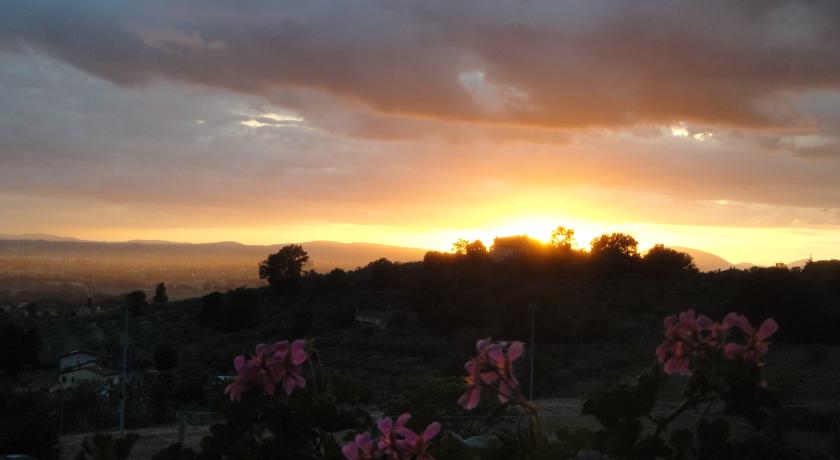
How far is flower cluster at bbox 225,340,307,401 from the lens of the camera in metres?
2.32

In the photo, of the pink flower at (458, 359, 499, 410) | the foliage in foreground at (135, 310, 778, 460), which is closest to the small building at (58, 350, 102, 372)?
the foliage in foreground at (135, 310, 778, 460)

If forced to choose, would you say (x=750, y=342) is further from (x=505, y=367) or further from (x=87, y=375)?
(x=87, y=375)

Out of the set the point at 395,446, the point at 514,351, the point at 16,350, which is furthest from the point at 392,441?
the point at 16,350

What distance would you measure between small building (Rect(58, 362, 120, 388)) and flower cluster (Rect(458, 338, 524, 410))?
27.2 m

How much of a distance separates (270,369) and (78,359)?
1197 inches

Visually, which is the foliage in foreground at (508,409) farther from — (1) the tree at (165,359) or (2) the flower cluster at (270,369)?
(1) the tree at (165,359)

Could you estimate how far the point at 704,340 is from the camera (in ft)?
6.86

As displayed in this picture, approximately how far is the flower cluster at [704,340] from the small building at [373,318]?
114 feet

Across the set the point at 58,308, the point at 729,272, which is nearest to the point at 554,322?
the point at 729,272

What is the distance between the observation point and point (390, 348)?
1282 inches

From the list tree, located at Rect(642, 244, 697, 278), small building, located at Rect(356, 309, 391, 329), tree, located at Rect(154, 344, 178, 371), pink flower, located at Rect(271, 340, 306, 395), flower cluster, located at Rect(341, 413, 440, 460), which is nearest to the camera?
flower cluster, located at Rect(341, 413, 440, 460)

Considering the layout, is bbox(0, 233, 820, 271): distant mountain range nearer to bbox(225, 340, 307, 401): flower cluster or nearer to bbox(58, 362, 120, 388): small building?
bbox(58, 362, 120, 388): small building

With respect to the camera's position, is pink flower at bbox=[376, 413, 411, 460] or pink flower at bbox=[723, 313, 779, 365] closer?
pink flower at bbox=[376, 413, 411, 460]

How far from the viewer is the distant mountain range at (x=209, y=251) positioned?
62500 mm
